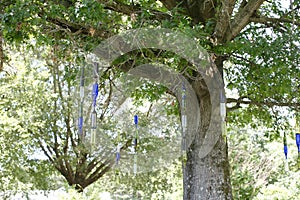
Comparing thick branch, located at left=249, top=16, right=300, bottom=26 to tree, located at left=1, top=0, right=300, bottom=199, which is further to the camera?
thick branch, located at left=249, top=16, right=300, bottom=26

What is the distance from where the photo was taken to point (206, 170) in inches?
158

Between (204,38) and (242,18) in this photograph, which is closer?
(204,38)

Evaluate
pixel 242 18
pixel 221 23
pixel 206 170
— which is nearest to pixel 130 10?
pixel 221 23

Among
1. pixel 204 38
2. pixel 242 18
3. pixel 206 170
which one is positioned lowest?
pixel 206 170

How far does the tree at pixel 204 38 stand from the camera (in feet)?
11.1

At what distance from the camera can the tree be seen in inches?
134

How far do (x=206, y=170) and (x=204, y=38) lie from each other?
1.28 m

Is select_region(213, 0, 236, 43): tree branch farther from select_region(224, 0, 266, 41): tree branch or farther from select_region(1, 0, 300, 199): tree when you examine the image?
select_region(224, 0, 266, 41): tree branch

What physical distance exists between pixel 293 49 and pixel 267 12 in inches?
46.2

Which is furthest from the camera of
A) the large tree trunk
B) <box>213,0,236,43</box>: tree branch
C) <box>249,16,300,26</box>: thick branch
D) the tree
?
<box>249,16,300,26</box>: thick branch

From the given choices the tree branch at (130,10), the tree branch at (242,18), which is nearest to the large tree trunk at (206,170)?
the tree branch at (242,18)

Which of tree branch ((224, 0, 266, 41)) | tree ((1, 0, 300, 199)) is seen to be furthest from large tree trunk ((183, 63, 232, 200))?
tree branch ((224, 0, 266, 41))

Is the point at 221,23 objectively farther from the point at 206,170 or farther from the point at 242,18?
the point at 206,170

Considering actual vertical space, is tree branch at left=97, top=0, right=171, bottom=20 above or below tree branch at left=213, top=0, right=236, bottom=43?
above
